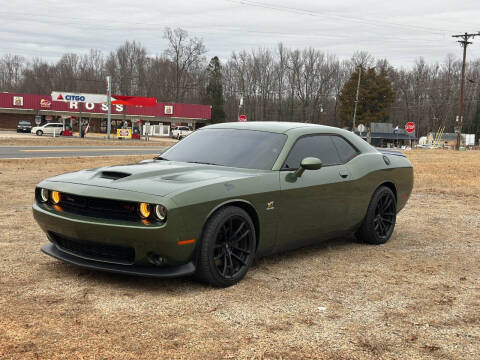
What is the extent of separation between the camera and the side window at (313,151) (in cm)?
548

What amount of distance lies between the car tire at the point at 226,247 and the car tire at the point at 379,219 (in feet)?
7.12

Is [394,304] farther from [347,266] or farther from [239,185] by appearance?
[239,185]

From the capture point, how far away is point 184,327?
143 inches

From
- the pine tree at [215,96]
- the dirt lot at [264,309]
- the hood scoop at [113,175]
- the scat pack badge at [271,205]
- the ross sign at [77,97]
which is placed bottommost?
the dirt lot at [264,309]

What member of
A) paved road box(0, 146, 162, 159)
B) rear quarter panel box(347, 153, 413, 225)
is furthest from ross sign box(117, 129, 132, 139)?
rear quarter panel box(347, 153, 413, 225)

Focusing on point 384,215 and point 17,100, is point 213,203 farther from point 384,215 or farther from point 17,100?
point 17,100

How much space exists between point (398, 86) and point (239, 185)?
355 ft

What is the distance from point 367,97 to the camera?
8556 centimetres

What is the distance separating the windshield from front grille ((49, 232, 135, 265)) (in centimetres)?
143

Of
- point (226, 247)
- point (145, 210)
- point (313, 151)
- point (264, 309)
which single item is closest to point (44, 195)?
point (145, 210)

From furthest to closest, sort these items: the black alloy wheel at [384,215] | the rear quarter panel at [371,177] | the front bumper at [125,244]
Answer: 1. the black alloy wheel at [384,215]
2. the rear quarter panel at [371,177]
3. the front bumper at [125,244]

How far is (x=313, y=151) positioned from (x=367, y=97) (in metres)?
83.0

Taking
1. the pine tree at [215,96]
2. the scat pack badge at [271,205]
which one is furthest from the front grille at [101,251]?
the pine tree at [215,96]

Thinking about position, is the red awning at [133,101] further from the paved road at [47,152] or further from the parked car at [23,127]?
the paved road at [47,152]
